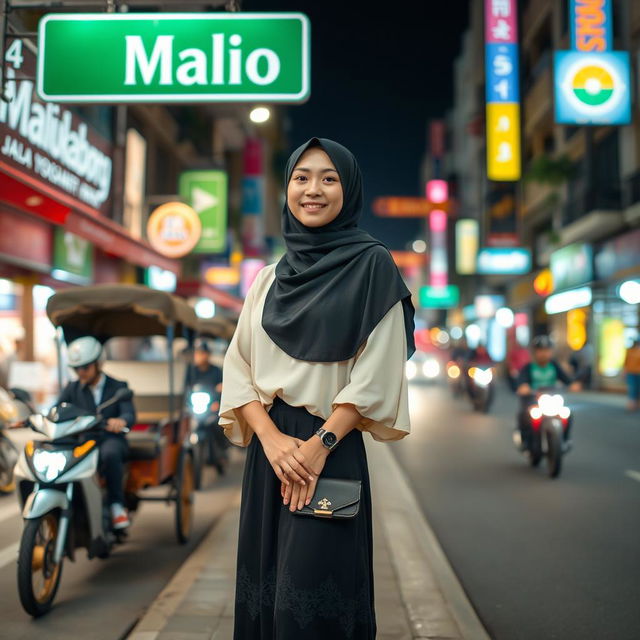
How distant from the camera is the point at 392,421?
2402 mm

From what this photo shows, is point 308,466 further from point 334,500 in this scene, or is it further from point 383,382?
point 383,382

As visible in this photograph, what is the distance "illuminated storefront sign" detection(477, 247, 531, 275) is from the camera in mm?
31172

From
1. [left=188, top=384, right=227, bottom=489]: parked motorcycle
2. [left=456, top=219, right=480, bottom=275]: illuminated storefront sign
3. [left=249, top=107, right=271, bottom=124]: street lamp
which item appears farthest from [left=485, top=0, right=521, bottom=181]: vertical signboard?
[left=456, top=219, right=480, bottom=275]: illuminated storefront sign

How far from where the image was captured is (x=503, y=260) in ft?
103

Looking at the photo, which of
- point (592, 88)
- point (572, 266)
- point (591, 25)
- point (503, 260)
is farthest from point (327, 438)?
point (503, 260)

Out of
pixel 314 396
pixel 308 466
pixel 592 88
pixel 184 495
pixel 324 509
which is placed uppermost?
pixel 592 88

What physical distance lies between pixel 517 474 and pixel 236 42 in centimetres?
633

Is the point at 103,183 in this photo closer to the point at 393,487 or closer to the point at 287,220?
the point at 393,487

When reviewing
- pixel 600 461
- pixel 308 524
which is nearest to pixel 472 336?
pixel 600 461

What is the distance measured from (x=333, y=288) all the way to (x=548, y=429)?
7.48m

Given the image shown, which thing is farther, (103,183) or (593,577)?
(103,183)

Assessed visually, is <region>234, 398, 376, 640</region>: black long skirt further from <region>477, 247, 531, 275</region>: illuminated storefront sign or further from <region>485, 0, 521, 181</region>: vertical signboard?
<region>477, 247, 531, 275</region>: illuminated storefront sign

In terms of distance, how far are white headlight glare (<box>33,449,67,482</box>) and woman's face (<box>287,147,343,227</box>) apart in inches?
107

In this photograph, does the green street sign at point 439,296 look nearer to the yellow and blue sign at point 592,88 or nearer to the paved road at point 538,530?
the yellow and blue sign at point 592,88
